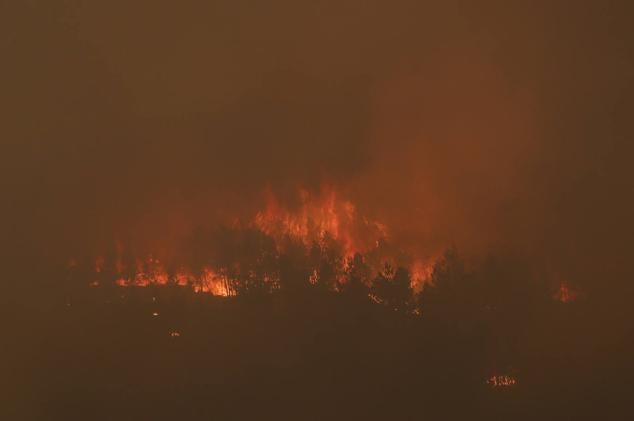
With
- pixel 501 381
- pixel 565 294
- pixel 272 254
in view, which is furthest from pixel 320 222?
pixel 501 381

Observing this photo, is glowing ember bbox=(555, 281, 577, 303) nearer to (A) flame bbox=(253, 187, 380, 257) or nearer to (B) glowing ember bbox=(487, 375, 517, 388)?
(B) glowing ember bbox=(487, 375, 517, 388)

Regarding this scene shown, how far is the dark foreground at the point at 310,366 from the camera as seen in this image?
11.3 m

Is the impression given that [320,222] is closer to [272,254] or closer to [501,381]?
[272,254]

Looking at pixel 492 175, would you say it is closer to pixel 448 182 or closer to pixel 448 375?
pixel 448 182

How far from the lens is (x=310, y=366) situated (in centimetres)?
1227

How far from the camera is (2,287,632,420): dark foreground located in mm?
11328

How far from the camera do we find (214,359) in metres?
13.0

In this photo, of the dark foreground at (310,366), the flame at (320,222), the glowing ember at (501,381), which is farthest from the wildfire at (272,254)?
the glowing ember at (501,381)

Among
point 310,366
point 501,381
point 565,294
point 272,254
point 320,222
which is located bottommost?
point 501,381

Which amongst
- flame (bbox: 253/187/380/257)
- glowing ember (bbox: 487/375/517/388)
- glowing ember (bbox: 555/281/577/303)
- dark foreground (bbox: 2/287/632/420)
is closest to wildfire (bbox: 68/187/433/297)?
flame (bbox: 253/187/380/257)

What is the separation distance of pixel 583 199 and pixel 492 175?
10.7 ft

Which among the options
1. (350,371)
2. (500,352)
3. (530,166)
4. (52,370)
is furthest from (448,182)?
(52,370)

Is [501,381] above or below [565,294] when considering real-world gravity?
below

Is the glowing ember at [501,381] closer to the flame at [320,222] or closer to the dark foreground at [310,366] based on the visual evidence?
the dark foreground at [310,366]
